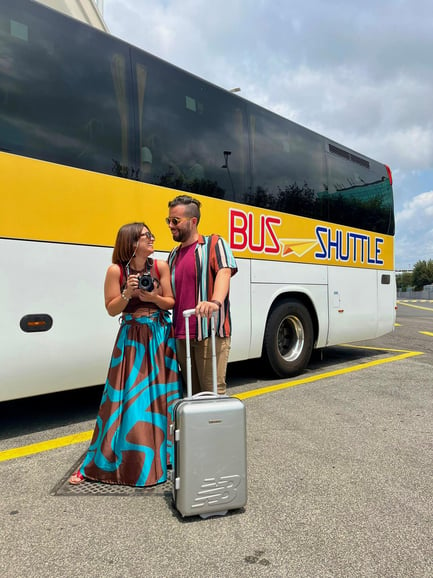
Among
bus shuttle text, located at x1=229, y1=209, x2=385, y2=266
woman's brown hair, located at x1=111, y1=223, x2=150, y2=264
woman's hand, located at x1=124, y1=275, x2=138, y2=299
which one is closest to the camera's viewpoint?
woman's hand, located at x1=124, y1=275, x2=138, y2=299

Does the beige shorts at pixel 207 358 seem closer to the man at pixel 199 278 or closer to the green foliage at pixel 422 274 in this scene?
the man at pixel 199 278

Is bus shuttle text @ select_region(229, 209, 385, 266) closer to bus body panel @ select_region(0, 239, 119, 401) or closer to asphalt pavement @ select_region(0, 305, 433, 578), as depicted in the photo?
bus body panel @ select_region(0, 239, 119, 401)

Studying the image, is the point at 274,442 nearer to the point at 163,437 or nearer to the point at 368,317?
the point at 163,437

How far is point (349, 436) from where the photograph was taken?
3631 mm

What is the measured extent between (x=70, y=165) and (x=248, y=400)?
293 centimetres

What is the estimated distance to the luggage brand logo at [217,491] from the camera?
7.46 feet

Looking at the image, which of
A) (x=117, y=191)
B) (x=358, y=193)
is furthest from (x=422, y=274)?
(x=117, y=191)

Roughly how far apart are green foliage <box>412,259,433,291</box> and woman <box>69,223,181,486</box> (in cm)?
8798

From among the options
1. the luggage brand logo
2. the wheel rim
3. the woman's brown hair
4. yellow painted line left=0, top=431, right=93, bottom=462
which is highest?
the woman's brown hair

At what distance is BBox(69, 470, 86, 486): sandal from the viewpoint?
2.76m

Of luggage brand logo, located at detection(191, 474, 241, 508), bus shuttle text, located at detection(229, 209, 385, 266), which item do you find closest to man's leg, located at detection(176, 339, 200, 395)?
luggage brand logo, located at detection(191, 474, 241, 508)

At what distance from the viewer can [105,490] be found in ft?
8.75

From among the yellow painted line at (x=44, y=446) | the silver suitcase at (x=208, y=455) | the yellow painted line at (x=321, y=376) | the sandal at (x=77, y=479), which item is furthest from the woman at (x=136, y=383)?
the yellow painted line at (x=321, y=376)

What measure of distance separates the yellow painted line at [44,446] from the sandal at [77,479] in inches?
25.4
